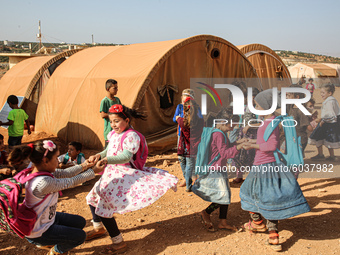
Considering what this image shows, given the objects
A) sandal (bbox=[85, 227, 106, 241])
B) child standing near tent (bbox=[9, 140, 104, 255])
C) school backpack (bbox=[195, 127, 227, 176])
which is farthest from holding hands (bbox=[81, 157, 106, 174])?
school backpack (bbox=[195, 127, 227, 176])

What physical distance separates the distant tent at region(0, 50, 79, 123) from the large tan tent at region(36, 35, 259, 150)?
1.16 meters

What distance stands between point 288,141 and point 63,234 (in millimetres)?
2724

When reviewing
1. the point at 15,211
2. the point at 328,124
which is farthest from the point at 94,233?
the point at 328,124

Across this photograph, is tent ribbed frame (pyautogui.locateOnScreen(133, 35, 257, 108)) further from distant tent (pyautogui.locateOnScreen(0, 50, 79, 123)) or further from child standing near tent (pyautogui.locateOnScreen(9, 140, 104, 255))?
distant tent (pyautogui.locateOnScreen(0, 50, 79, 123))

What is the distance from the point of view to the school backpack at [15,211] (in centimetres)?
273

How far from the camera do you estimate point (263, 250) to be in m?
3.63

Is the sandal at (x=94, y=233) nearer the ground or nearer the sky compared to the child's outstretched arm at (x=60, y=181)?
nearer the ground

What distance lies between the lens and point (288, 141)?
386 centimetres

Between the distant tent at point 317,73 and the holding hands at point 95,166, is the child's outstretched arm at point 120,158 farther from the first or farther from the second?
the distant tent at point 317,73

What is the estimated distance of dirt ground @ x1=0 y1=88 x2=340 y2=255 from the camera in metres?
3.71

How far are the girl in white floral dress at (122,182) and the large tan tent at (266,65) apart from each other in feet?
39.5

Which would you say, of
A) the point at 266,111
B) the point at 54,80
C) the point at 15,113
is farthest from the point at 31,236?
the point at 54,80

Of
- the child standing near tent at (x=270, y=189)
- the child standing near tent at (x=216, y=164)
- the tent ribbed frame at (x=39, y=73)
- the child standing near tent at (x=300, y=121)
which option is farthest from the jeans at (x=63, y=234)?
the tent ribbed frame at (x=39, y=73)

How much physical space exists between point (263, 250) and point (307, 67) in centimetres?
2284
